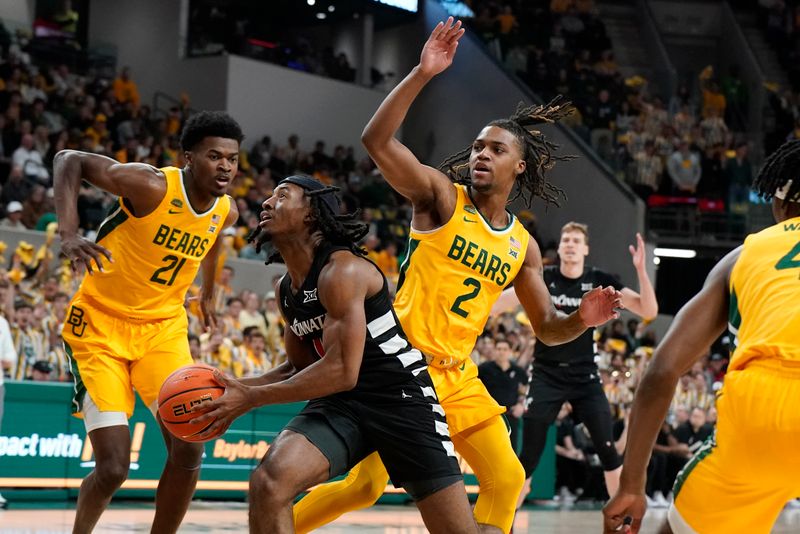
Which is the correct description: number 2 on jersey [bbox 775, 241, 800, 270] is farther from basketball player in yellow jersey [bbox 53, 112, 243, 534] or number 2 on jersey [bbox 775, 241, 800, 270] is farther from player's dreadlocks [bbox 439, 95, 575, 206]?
basketball player in yellow jersey [bbox 53, 112, 243, 534]

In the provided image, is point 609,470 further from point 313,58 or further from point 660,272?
point 313,58

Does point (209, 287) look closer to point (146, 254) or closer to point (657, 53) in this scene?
point (146, 254)

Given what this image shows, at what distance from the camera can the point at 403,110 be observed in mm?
4938

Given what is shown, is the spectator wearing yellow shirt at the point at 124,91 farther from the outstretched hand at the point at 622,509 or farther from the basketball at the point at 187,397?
A: the outstretched hand at the point at 622,509

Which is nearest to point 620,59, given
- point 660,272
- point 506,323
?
point 660,272

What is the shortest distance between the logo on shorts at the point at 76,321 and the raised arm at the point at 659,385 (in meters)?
3.58

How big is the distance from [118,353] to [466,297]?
6.36 feet

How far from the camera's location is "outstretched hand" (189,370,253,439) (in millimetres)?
4387

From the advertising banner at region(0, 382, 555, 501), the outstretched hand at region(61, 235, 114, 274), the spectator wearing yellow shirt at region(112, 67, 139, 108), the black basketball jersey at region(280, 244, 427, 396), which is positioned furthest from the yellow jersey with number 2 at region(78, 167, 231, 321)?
the spectator wearing yellow shirt at region(112, 67, 139, 108)

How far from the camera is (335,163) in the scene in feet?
73.0

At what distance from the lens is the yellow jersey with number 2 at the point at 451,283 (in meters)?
5.52

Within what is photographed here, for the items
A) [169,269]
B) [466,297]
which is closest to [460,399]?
[466,297]

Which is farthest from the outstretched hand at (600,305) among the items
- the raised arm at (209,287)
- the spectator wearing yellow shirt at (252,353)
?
the spectator wearing yellow shirt at (252,353)

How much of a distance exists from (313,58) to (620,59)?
7911 mm
